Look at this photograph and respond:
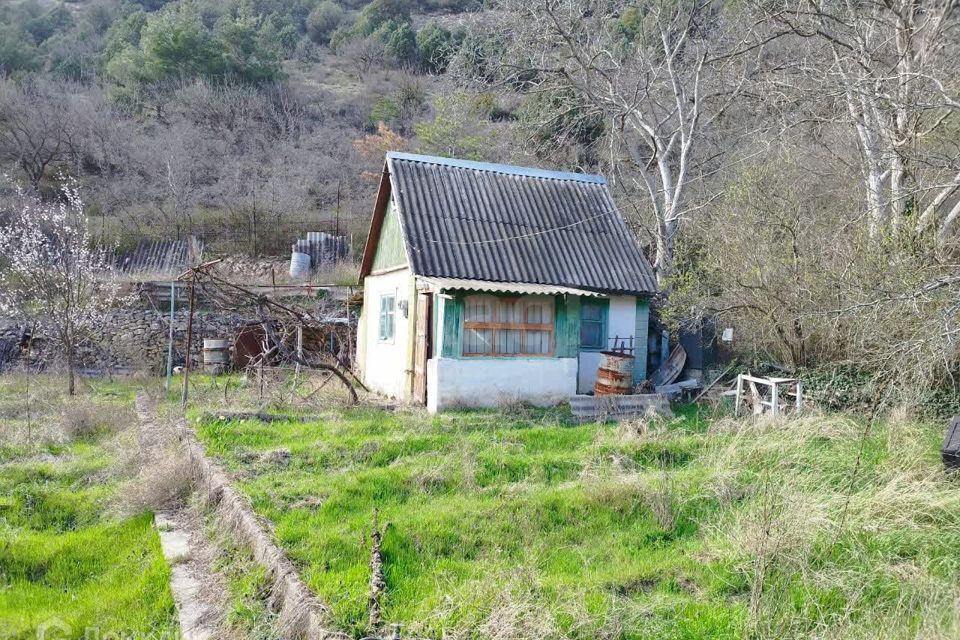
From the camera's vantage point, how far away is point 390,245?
1407 centimetres

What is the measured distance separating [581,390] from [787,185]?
546 centimetres

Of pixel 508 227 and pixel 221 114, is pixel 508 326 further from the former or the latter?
pixel 221 114

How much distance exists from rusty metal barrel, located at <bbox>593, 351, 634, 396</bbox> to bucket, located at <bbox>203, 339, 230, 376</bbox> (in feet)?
34.8

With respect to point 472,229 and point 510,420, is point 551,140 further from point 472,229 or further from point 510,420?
point 510,420

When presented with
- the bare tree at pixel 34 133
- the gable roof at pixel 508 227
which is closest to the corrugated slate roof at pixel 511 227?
the gable roof at pixel 508 227

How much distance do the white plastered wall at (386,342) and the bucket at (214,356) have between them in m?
4.07

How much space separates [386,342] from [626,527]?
28.7 ft

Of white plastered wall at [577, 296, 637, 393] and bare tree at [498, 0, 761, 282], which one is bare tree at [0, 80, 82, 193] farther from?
white plastered wall at [577, 296, 637, 393]

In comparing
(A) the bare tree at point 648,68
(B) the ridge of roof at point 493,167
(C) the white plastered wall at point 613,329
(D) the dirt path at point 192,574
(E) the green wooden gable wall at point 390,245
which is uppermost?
(A) the bare tree at point 648,68

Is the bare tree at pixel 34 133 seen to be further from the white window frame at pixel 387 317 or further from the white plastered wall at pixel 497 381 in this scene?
the white plastered wall at pixel 497 381

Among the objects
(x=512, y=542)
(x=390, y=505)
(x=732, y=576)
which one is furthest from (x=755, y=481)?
(x=390, y=505)

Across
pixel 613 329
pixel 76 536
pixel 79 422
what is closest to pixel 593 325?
pixel 613 329

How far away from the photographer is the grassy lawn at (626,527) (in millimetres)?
4281

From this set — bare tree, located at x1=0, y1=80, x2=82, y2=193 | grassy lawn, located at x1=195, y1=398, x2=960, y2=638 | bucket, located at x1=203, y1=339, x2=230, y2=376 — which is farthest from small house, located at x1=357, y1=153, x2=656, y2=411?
bare tree, located at x1=0, y1=80, x2=82, y2=193
